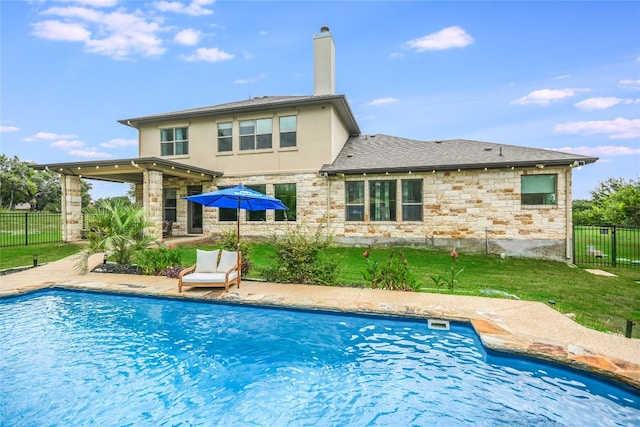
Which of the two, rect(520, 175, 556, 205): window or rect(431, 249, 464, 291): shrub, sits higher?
rect(520, 175, 556, 205): window

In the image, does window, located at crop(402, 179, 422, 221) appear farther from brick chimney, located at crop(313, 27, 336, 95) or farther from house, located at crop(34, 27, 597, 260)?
brick chimney, located at crop(313, 27, 336, 95)

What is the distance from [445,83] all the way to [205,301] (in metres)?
18.3

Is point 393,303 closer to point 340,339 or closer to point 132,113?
point 340,339

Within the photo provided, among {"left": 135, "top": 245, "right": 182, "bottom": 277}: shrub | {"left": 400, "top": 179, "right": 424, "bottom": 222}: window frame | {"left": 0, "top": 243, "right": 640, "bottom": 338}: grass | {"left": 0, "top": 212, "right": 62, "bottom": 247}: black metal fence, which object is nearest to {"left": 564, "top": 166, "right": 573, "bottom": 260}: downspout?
{"left": 0, "top": 243, "right": 640, "bottom": 338}: grass

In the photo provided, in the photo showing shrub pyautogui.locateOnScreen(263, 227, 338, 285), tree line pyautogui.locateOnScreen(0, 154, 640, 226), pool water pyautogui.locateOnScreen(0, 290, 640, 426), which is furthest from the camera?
tree line pyautogui.locateOnScreen(0, 154, 640, 226)

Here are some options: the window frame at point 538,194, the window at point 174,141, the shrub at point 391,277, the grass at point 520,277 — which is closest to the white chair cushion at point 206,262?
the grass at point 520,277

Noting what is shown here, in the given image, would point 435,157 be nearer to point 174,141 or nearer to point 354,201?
point 354,201

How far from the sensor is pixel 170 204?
17.6 m

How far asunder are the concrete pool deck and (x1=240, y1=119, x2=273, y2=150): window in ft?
29.0

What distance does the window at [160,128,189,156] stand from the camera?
16.8 m

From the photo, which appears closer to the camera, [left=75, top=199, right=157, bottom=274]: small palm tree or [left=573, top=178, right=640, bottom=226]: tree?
[left=75, top=199, right=157, bottom=274]: small palm tree

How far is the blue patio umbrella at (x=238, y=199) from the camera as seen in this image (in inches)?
320

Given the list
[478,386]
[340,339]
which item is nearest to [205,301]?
[340,339]

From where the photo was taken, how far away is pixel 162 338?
17.0 feet
